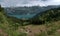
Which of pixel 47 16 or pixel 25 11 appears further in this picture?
pixel 47 16

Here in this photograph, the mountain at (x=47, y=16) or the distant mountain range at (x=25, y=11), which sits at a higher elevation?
the distant mountain range at (x=25, y=11)

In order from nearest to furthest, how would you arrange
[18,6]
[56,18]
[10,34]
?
[10,34] → [18,6] → [56,18]

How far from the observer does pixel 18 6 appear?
4641 mm

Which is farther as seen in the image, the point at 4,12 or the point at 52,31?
the point at 4,12

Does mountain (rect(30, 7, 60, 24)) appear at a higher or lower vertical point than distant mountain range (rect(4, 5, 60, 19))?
lower

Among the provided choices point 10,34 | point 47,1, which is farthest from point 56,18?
point 10,34

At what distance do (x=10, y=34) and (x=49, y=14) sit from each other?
5.89ft

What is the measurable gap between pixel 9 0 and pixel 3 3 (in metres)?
0.20

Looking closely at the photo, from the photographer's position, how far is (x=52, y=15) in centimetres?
509

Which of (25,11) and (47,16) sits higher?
(25,11)

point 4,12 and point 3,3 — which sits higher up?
point 3,3

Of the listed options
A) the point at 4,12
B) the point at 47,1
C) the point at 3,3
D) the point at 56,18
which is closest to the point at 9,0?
the point at 3,3

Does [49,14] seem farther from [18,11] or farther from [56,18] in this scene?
[18,11]

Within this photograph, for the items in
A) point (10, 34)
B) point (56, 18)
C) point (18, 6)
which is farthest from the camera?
point (56, 18)
